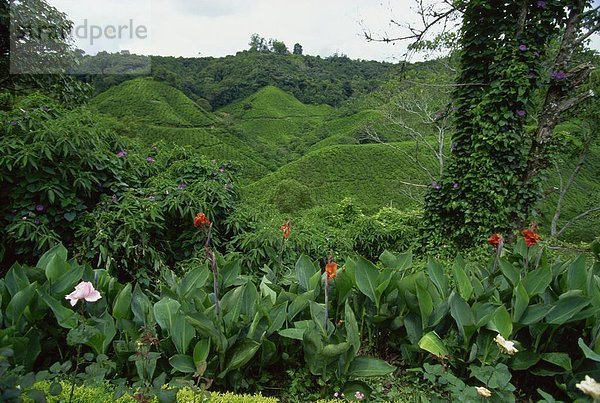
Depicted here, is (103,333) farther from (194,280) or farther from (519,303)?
(519,303)

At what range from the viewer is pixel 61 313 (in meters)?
1.77

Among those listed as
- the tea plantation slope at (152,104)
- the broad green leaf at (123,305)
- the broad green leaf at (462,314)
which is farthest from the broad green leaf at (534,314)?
the tea plantation slope at (152,104)

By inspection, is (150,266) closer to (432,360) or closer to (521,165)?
(432,360)

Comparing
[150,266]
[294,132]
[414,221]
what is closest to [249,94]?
[294,132]

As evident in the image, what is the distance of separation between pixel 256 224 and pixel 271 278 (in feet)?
5.03

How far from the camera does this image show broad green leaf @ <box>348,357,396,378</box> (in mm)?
1763

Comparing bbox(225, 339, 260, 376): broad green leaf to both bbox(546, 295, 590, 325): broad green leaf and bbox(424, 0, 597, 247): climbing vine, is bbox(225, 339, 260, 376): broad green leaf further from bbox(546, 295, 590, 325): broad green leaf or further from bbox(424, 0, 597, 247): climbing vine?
bbox(424, 0, 597, 247): climbing vine

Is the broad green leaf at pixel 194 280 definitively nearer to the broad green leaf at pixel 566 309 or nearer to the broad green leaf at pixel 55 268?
the broad green leaf at pixel 55 268

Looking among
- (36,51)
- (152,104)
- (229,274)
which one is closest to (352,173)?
(152,104)

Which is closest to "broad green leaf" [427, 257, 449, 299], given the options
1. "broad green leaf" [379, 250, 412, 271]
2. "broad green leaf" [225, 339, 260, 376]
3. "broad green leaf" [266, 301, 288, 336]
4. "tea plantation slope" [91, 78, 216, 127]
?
"broad green leaf" [379, 250, 412, 271]

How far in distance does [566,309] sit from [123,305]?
6.92 feet

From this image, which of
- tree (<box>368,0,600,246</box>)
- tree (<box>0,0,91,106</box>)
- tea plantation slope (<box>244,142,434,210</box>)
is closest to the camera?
tree (<box>368,0,600,246</box>)

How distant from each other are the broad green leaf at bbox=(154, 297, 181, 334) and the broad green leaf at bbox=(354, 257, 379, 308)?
0.95 meters

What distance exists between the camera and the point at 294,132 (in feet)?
159
